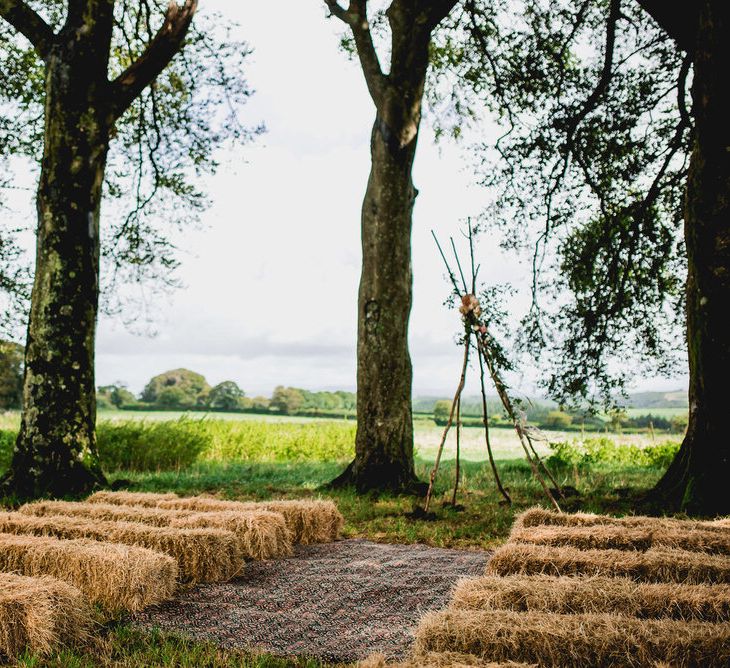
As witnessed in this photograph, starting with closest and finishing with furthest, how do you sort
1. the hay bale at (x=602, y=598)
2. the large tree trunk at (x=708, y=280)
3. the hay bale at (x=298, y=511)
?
the hay bale at (x=602, y=598) → the hay bale at (x=298, y=511) → the large tree trunk at (x=708, y=280)

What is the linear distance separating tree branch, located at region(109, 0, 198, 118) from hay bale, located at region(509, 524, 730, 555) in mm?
10195

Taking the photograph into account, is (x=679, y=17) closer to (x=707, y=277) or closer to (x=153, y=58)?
(x=707, y=277)

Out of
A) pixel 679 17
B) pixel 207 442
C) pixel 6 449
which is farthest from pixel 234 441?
pixel 679 17

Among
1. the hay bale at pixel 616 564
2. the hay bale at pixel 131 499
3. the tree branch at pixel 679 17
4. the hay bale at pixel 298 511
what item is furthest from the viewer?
the tree branch at pixel 679 17

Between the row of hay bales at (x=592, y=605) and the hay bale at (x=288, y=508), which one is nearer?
the row of hay bales at (x=592, y=605)

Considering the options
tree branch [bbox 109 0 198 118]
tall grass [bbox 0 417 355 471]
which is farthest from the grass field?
tree branch [bbox 109 0 198 118]

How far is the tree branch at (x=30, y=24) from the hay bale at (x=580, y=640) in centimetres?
1207

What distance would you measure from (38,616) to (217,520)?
8.20ft

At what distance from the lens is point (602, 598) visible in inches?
162

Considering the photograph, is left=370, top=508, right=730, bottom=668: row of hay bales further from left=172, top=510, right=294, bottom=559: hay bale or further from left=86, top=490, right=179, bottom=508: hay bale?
left=86, top=490, right=179, bottom=508: hay bale

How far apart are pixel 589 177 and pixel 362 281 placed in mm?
6242

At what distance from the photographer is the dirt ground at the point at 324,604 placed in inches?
180

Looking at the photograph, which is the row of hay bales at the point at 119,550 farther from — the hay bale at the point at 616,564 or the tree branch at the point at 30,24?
the tree branch at the point at 30,24

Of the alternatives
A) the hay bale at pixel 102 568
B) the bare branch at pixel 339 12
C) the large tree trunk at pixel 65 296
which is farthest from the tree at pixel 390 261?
the hay bale at pixel 102 568
